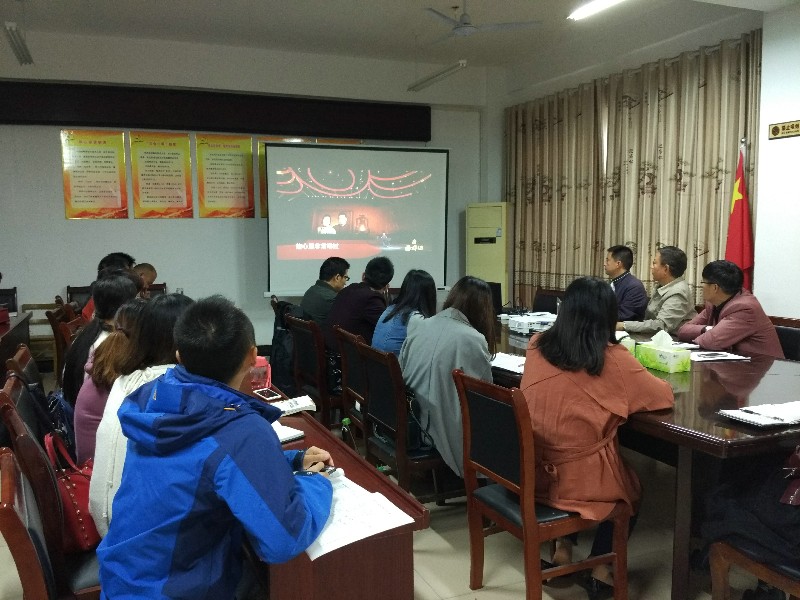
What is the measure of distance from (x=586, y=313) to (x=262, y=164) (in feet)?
16.7

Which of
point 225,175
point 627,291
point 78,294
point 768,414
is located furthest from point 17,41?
point 768,414

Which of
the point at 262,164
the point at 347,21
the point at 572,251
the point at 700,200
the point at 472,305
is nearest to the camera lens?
the point at 472,305

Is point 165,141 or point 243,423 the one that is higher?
point 165,141

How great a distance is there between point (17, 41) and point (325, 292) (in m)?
2.82

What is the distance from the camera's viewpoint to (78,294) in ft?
19.8

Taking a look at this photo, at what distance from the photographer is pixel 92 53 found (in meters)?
5.75

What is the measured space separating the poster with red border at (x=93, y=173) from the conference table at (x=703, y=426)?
4767 mm

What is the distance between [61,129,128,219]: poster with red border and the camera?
6.00 meters

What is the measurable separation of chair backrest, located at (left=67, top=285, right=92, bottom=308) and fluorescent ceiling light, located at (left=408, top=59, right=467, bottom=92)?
3648mm

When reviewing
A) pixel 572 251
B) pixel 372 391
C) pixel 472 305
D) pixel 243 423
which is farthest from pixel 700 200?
pixel 243 423

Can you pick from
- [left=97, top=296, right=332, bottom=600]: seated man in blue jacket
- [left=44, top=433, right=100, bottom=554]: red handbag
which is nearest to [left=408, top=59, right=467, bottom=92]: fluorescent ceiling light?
[left=44, top=433, right=100, bottom=554]: red handbag

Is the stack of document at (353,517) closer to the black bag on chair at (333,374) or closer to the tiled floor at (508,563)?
the tiled floor at (508,563)

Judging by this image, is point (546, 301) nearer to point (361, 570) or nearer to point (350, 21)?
point (350, 21)

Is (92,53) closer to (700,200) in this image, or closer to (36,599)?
(700,200)
